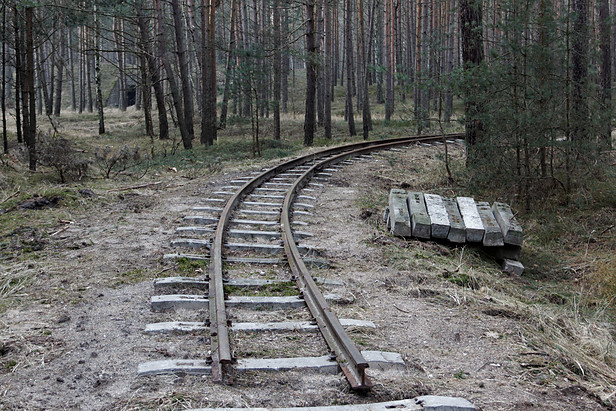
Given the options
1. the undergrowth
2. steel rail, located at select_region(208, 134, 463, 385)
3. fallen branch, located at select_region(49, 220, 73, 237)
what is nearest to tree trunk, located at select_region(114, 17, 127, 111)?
fallen branch, located at select_region(49, 220, 73, 237)

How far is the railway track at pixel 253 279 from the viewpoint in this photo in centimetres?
356

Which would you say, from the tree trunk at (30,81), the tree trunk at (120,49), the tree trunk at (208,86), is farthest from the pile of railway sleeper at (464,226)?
the tree trunk at (208,86)

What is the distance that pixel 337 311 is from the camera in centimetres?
470

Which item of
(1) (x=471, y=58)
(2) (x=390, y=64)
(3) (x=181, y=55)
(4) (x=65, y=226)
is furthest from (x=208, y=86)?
(2) (x=390, y=64)

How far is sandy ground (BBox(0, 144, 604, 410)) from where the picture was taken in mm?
3264

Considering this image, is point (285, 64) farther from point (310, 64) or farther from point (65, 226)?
point (65, 226)

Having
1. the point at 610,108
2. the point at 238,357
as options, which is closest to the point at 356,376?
the point at 238,357

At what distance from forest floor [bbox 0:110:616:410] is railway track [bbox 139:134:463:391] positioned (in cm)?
13

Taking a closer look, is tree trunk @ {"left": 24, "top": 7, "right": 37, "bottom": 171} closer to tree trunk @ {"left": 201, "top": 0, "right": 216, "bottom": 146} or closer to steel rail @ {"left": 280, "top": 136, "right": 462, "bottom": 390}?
tree trunk @ {"left": 201, "top": 0, "right": 216, "bottom": 146}

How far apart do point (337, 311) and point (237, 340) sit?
1021 mm

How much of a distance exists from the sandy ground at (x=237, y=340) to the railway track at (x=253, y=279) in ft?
0.35

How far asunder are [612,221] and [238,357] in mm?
7228

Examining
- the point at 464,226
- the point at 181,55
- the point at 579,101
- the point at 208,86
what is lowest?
the point at 464,226

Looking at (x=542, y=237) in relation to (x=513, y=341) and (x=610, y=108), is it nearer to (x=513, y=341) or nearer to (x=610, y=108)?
(x=610, y=108)
